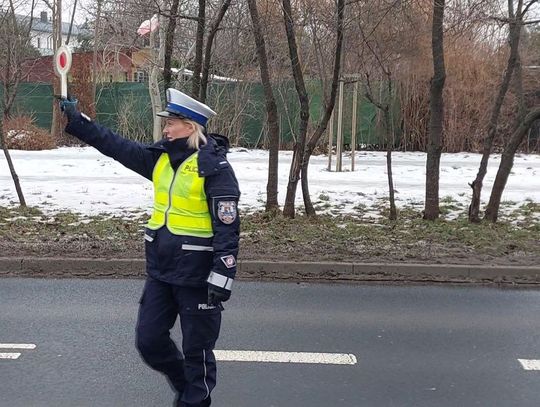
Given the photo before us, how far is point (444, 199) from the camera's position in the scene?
12703 millimetres

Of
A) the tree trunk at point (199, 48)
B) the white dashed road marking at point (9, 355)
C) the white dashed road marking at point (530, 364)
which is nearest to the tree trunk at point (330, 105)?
the tree trunk at point (199, 48)

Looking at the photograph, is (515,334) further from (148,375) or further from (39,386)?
(39,386)

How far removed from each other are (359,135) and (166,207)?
21182 millimetres

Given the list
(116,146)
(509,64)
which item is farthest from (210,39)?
(116,146)

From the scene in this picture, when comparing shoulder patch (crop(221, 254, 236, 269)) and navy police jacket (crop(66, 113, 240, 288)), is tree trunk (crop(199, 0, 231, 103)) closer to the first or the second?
navy police jacket (crop(66, 113, 240, 288))

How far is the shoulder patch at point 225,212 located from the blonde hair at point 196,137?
0.35 m

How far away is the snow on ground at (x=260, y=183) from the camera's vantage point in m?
11.9

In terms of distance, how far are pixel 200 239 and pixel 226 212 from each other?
215 millimetres

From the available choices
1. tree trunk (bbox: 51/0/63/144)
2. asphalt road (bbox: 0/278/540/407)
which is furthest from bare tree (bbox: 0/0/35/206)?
asphalt road (bbox: 0/278/540/407)

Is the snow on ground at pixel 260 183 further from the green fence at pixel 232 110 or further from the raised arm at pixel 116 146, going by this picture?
the raised arm at pixel 116 146

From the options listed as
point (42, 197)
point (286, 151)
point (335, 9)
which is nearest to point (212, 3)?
point (335, 9)

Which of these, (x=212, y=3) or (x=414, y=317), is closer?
(x=414, y=317)

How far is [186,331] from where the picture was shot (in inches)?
138

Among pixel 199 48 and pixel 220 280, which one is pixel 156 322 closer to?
pixel 220 280
